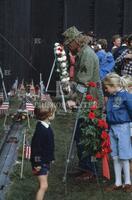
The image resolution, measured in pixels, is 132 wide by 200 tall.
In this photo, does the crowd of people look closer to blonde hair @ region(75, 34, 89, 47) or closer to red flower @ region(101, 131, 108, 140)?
blonde hair @ region(75, 34, 89, 47)

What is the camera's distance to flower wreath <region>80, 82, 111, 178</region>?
310 inches

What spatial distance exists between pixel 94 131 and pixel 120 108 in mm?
433

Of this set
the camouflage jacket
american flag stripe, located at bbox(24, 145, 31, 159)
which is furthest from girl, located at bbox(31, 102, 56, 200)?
american flag stripe, located at bbox(24, 145, 31, 159)

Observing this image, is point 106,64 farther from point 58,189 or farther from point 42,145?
point 42,145

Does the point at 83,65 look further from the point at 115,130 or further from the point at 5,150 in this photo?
the point at 5,150

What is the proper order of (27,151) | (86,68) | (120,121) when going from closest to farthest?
(120,121) < (86,68) < (27,151)

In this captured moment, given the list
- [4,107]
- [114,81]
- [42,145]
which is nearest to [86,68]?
[114,81]

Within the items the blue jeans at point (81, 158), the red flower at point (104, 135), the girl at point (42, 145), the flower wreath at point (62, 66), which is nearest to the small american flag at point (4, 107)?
the flower wreath at point (62, 66)

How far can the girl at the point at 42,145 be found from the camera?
22.9ft

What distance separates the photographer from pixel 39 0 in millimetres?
17719

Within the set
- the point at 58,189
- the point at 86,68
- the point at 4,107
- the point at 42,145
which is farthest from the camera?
the point at 4,107

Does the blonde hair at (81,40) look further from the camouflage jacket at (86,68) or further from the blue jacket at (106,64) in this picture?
the blue jacket at (106,64)

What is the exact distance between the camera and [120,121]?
7.91 metres

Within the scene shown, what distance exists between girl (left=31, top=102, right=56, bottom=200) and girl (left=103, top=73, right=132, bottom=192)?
1140 millimetres
